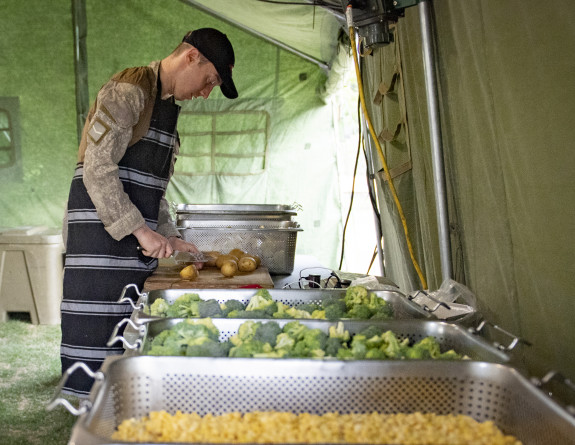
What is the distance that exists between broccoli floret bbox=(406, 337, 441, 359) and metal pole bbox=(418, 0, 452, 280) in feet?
3.45

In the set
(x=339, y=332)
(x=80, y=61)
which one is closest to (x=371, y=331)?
(x=339, y=332)

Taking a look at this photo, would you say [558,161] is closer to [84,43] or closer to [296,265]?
[296,265]

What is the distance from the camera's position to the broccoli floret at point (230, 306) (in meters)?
1.69

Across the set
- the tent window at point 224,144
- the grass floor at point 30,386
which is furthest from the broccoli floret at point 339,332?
the tent window at point 224,144

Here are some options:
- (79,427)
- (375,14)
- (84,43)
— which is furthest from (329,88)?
(79,427)

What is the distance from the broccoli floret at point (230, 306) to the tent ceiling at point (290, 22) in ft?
7.98

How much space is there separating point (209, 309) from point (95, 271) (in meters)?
0.97

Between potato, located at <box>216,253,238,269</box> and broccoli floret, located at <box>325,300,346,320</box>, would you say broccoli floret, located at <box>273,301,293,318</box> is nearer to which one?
broccoli floret, located at <box>325,300,346,320</box>

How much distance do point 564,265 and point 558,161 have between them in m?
0.28

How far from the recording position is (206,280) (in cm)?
251

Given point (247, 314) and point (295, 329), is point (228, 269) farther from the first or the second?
point (295, 329)

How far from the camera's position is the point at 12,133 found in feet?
21.4

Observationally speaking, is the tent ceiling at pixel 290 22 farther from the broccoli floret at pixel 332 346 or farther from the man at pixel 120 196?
the broccoli floret at pixel 332 346

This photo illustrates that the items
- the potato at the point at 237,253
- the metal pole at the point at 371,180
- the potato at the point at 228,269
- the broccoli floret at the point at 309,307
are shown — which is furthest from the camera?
the metal pole at the point at 371,180
